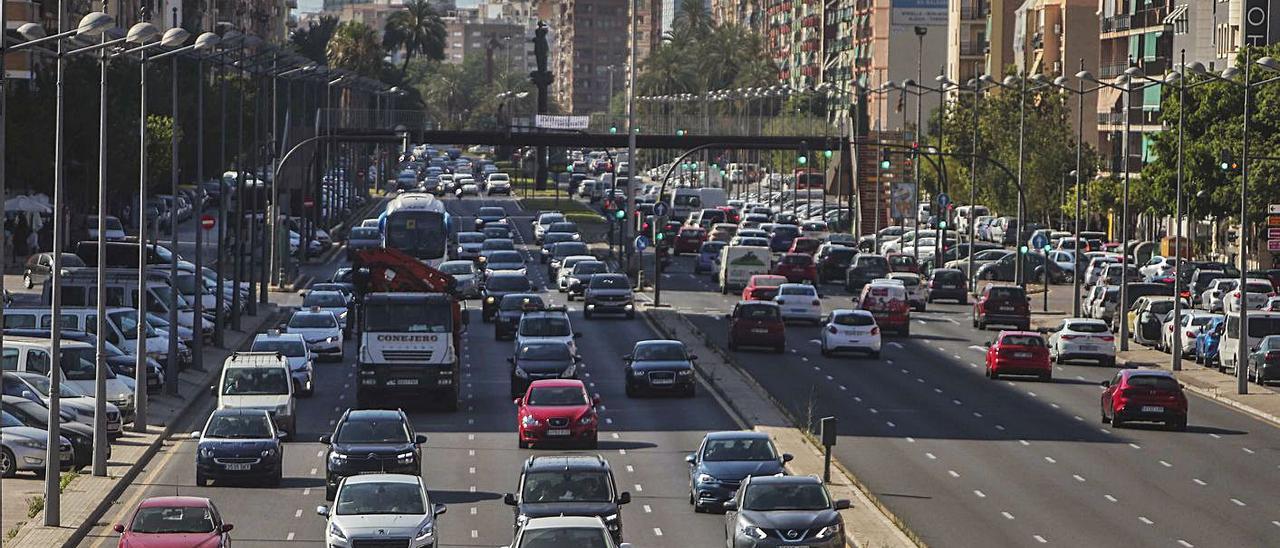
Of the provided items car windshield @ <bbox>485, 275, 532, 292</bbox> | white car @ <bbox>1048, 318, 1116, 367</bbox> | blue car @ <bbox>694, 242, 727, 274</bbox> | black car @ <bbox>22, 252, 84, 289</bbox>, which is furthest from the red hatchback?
black car @ <bbox>22, 252, 84, 289</bbox>

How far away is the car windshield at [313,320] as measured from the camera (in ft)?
205

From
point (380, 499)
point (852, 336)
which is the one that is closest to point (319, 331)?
point (852, 336)

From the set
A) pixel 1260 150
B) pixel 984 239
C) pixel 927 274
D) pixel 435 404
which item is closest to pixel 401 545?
pixel 435 404

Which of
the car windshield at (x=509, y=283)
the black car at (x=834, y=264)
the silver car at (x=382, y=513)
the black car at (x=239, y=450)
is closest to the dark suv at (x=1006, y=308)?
the car windshield at (x=509, y=283)

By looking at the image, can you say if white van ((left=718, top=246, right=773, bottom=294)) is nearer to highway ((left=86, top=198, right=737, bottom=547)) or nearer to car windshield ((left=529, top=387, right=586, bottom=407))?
highway ((left=86, top=198, right=737, bottom=547))

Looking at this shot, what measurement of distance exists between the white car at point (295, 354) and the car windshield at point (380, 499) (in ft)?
73.3

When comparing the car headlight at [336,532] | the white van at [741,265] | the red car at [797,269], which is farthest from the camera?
the red car at [797,269]

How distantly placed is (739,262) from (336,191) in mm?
52095

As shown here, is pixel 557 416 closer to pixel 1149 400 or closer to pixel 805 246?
pixel 1149 400

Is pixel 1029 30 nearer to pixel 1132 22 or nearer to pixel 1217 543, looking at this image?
pixel 1132 22

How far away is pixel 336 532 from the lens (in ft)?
100

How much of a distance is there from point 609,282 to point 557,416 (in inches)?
1282

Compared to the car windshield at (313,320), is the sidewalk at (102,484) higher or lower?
lower

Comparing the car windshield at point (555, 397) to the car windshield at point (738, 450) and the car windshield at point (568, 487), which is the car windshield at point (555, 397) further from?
the car windshield at point (568, 487)
